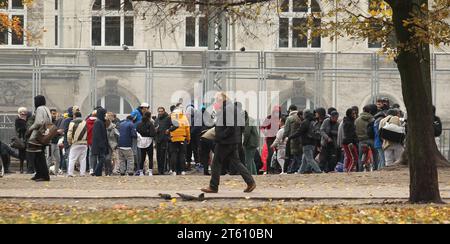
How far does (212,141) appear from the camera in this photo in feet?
92.3

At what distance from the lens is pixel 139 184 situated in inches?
997

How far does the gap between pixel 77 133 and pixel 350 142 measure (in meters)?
6.46

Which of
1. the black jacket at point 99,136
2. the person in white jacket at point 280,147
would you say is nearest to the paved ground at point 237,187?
the black jacket at point 99,136

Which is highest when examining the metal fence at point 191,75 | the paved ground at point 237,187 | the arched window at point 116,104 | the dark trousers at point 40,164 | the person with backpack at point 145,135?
the metal fence at point 191,75

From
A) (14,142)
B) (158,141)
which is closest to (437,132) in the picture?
(158,141)

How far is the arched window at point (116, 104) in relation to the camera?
36.0 m

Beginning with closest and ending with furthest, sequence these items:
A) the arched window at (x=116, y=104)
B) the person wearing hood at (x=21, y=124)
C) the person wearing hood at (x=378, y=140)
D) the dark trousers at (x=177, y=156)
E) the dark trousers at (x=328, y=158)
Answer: the person wearing hood at (x=378, y=140), the dark trousers at (x=177, y=156), the dark trousers at (x=328, y=158), the person wearing hood at (x=21, y=124), the arched window at (x=116, y=104)

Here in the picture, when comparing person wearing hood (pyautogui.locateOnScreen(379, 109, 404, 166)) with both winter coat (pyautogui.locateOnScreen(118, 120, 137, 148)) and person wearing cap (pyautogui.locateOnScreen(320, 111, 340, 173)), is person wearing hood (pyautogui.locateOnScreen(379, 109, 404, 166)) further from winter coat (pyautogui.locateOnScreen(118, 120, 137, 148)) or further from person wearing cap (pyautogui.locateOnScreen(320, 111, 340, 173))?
winter coat (pyautogui.locateOnScreen(118, 120, 137, 148))

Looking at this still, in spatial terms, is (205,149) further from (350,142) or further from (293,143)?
(350,142)

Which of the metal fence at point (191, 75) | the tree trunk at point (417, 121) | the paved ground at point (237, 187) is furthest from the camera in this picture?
the metal fence at point (191, 75)

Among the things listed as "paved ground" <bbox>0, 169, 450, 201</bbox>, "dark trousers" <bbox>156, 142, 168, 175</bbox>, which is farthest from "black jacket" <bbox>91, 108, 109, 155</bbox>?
"paved ground" <bbox>0, 169, 450, 201</bbox>

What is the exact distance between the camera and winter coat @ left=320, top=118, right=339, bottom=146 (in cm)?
3033

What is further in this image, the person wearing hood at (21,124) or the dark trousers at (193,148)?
the person wearing hood at (21,124)

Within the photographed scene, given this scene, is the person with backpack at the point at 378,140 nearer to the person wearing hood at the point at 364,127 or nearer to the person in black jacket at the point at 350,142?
the person wearing hood at the point at 364,127
